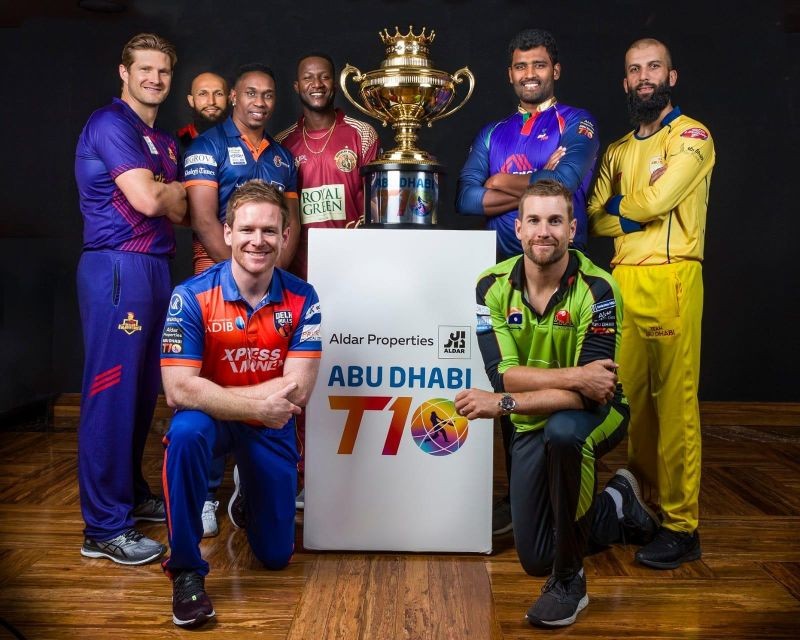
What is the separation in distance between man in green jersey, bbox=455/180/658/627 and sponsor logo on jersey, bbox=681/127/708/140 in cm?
61

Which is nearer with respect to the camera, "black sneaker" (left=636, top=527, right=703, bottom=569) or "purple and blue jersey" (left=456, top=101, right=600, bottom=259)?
"black sneaker" (left=636, top=527, right=703, bottom=569)

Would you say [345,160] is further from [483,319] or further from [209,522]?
[209,522]

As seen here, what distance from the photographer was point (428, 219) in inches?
113

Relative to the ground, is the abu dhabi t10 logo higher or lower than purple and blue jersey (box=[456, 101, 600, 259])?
lower

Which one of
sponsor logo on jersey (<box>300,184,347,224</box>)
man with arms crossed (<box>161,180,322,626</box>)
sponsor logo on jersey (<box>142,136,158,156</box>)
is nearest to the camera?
man with arms crossed (<box>161,180,322,626</box>)

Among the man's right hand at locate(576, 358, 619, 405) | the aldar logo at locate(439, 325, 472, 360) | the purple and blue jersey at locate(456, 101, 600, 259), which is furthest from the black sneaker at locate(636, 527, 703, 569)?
the purple and blue jersey at locate(456, 101, 600, 259)

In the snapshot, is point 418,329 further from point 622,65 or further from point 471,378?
point 622,65

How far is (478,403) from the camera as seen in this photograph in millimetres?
2381

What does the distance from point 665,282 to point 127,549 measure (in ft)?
5.73

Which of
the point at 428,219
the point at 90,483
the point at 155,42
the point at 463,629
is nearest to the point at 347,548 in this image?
the point at 463,629

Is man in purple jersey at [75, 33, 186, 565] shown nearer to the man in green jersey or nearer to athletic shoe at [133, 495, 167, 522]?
athletic shoe at [133, 495, 167, 522]

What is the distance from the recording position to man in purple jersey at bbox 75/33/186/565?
108 inches

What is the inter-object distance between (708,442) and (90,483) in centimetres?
305

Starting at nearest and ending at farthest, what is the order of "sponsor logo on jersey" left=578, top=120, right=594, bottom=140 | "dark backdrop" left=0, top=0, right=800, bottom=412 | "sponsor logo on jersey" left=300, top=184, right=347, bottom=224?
"sponsor logo on jersey" left=578, top=120, right=594, bottom=140 → "sponsor logo on jersey" left=300, top=184, right=347, bottom=224 → "dark backdrop" left=0, top=0, right=800, bottom=412
